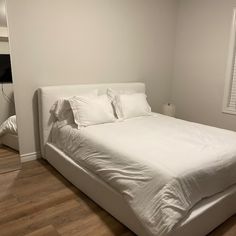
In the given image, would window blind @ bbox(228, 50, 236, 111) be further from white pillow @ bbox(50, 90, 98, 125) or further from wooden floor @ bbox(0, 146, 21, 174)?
wooden floor @ bbox(0, 146, 21, 174)

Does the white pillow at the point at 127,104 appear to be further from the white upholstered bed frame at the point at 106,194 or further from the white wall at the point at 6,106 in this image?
the white wall at the point at 6,106

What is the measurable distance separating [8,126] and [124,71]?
6.15 ft

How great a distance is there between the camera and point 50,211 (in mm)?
2127

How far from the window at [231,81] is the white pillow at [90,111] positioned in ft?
6.19

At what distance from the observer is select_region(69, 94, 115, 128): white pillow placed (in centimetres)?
275

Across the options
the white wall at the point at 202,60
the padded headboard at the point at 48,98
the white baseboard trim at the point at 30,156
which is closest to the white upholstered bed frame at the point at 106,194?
the padded headboard at the point at 48,98

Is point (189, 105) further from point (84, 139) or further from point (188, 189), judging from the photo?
Answer: point (188, 189)

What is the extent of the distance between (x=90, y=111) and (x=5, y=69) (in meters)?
1.08

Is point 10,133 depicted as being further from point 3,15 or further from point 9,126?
point 3,15

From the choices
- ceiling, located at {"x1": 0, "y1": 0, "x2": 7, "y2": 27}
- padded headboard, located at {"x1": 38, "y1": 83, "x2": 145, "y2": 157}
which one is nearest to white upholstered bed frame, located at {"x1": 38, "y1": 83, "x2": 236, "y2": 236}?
padded headboard, located at {"x1": 38, "y1": 83, "x2": 145, "y2": 157}

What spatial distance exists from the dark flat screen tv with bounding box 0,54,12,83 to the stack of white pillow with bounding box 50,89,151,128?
608 mm

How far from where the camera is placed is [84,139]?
2414 mm

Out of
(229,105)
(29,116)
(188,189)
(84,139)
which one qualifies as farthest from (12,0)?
(229,105)

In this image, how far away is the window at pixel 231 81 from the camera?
3477 mm
